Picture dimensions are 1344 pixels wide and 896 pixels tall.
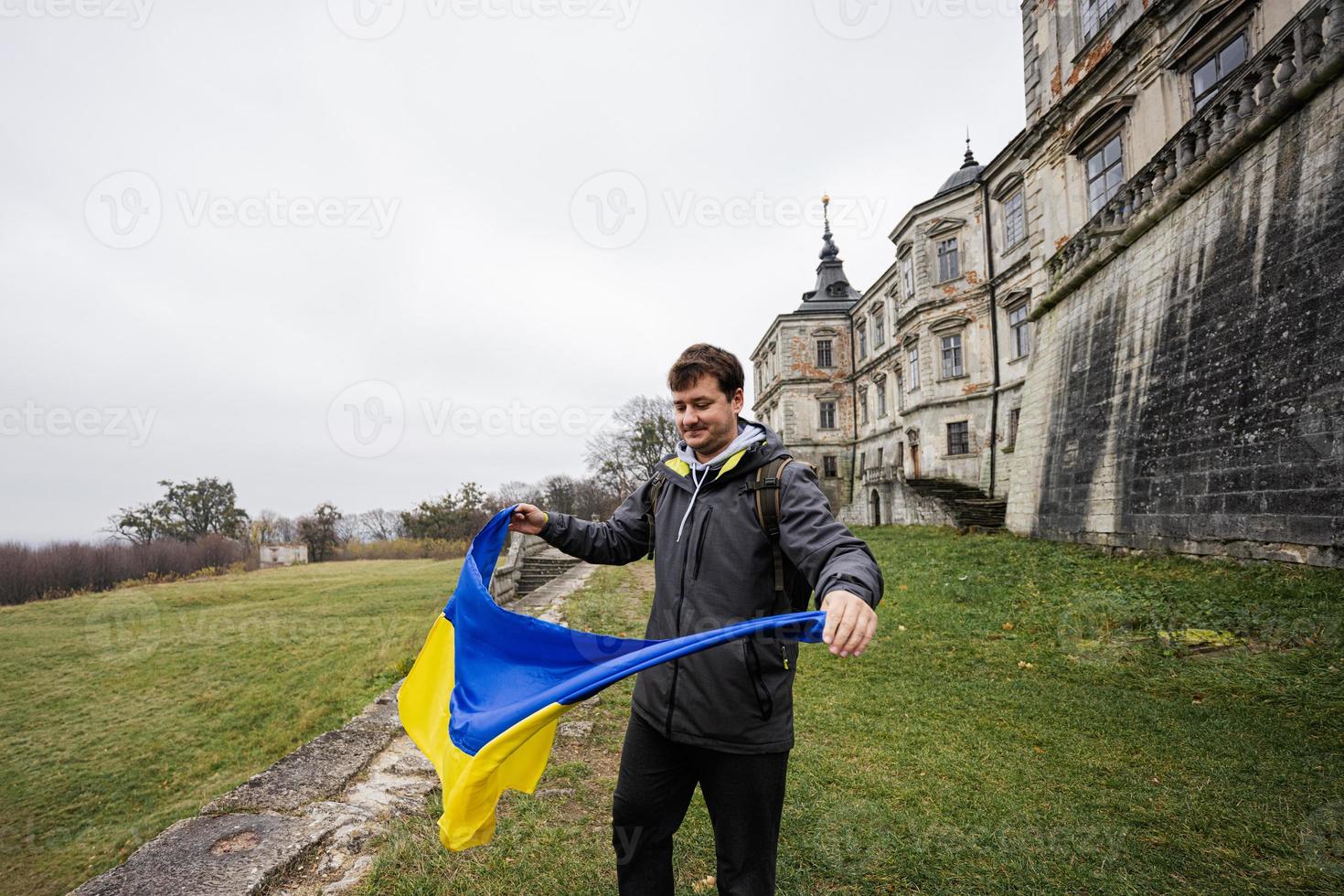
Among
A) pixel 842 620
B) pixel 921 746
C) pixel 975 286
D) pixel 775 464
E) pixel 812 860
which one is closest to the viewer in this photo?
pixel 842 620

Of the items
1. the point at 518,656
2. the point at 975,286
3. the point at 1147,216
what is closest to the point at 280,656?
the point at 518,656

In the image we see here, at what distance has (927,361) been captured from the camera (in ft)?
75.3

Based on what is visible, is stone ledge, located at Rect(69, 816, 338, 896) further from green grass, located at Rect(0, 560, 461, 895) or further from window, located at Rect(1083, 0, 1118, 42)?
window, located at Rect(1083, 0, 1118, 42)

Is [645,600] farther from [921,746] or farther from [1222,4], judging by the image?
[1222,4]

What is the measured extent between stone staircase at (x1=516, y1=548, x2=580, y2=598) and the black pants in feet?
51.4

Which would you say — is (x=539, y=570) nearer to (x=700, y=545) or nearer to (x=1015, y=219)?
(x=700, y=545)

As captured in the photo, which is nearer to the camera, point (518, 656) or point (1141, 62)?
point (518, 656)

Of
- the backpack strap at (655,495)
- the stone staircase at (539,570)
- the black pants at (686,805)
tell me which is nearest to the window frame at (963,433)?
the stone staircase at (539,570)

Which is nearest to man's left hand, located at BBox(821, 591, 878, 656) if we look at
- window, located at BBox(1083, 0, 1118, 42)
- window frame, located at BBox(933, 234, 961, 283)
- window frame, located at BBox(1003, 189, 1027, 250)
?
window, located at BBox(1083, 0, 1118, 42)

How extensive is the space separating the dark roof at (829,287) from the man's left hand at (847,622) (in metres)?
35.1

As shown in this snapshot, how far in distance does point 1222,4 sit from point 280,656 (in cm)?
2149

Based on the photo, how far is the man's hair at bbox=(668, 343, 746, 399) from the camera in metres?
2.20

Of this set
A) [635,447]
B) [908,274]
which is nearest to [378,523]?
[635,447]

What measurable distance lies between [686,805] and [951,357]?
23410mm
